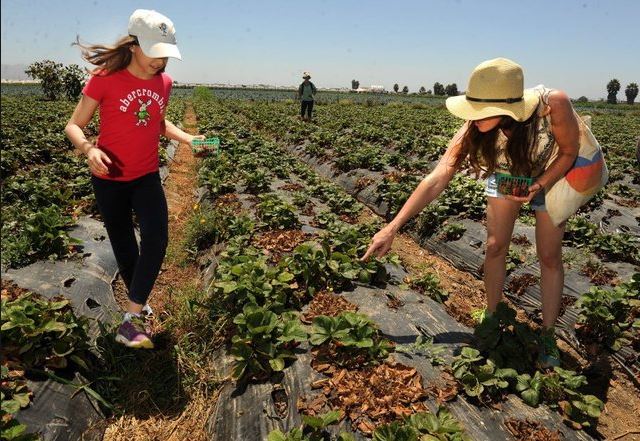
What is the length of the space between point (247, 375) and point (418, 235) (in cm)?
411

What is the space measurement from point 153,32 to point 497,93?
2047 mm

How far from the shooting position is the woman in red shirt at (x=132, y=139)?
2.71m

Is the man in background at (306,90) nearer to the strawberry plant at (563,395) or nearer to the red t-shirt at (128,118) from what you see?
the red t-shirt at (128,118)

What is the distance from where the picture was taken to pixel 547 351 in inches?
121

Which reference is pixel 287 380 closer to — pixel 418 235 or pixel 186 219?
pixel 418 235

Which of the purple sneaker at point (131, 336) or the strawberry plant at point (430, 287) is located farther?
the strawberry plant at point (430, 287)

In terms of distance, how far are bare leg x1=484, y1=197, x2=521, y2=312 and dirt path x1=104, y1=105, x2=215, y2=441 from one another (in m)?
2.20

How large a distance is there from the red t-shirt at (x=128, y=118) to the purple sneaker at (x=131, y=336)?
3.44 feet

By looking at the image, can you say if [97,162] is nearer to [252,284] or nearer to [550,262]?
[252,284]

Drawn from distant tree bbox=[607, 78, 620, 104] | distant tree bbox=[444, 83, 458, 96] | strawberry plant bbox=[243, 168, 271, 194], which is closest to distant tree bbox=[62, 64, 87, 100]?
strawberry plant bbox=[243, 168, 271, 194]

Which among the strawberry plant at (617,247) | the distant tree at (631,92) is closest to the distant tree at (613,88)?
the distant tree at (631,92)

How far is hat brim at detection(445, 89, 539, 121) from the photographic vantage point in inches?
98.3

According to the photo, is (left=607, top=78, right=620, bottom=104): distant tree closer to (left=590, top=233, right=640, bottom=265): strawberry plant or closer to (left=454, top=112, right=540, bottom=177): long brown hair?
(left=590, top=233, right=640, bottom=265): strawberry plant

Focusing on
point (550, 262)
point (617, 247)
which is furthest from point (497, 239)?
point (617, 247)
